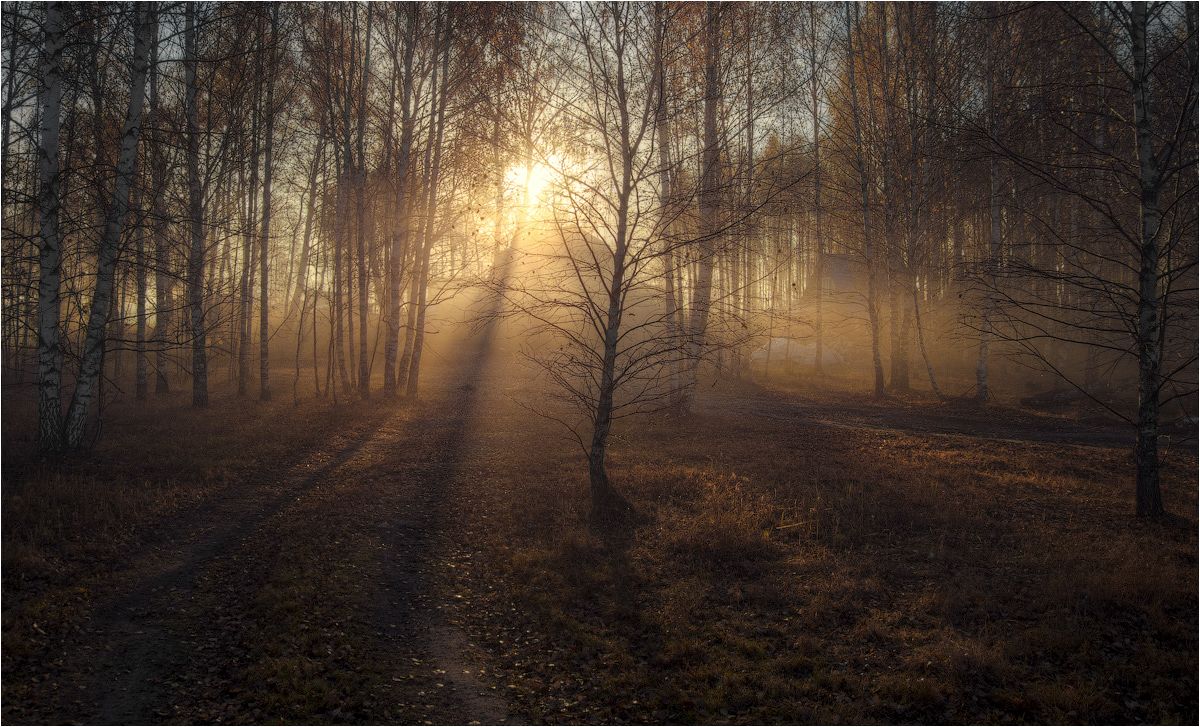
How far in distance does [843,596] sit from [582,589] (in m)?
2.54

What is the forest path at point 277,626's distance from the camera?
13.1ft

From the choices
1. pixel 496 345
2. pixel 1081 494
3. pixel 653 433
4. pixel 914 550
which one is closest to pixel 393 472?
pixel 653 433

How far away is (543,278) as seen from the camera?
26.8 ft

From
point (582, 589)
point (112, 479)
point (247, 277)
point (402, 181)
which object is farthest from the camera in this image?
point (247, 277)

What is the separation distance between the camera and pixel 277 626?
4.90 meters

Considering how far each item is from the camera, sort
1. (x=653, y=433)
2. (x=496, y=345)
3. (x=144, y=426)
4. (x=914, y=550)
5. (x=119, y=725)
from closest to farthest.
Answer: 1. (x=119, y=725)
2. (x=914, y=550)
3. (x=144, y=426)
4. (x=653, y=433)
5. (x=496, y=345)

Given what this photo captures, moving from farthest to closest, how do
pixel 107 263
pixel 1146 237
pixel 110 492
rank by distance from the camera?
pixel 107 263
pixel 110 492
pixel 1146 237

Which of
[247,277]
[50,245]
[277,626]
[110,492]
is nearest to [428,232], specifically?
[247,277]

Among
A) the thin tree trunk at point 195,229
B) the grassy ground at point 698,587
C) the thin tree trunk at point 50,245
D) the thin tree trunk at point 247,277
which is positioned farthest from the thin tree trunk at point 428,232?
the thin tree trunk at point 50,245

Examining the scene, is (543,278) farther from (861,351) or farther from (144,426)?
(861,351)

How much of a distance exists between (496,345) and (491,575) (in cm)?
2808

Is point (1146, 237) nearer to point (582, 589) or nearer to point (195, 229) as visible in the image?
point (582, 589)

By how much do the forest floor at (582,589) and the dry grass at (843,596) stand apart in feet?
0.10

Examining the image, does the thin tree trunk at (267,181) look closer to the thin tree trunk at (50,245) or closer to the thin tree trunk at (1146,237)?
the thin tree trunk at (50,245)
